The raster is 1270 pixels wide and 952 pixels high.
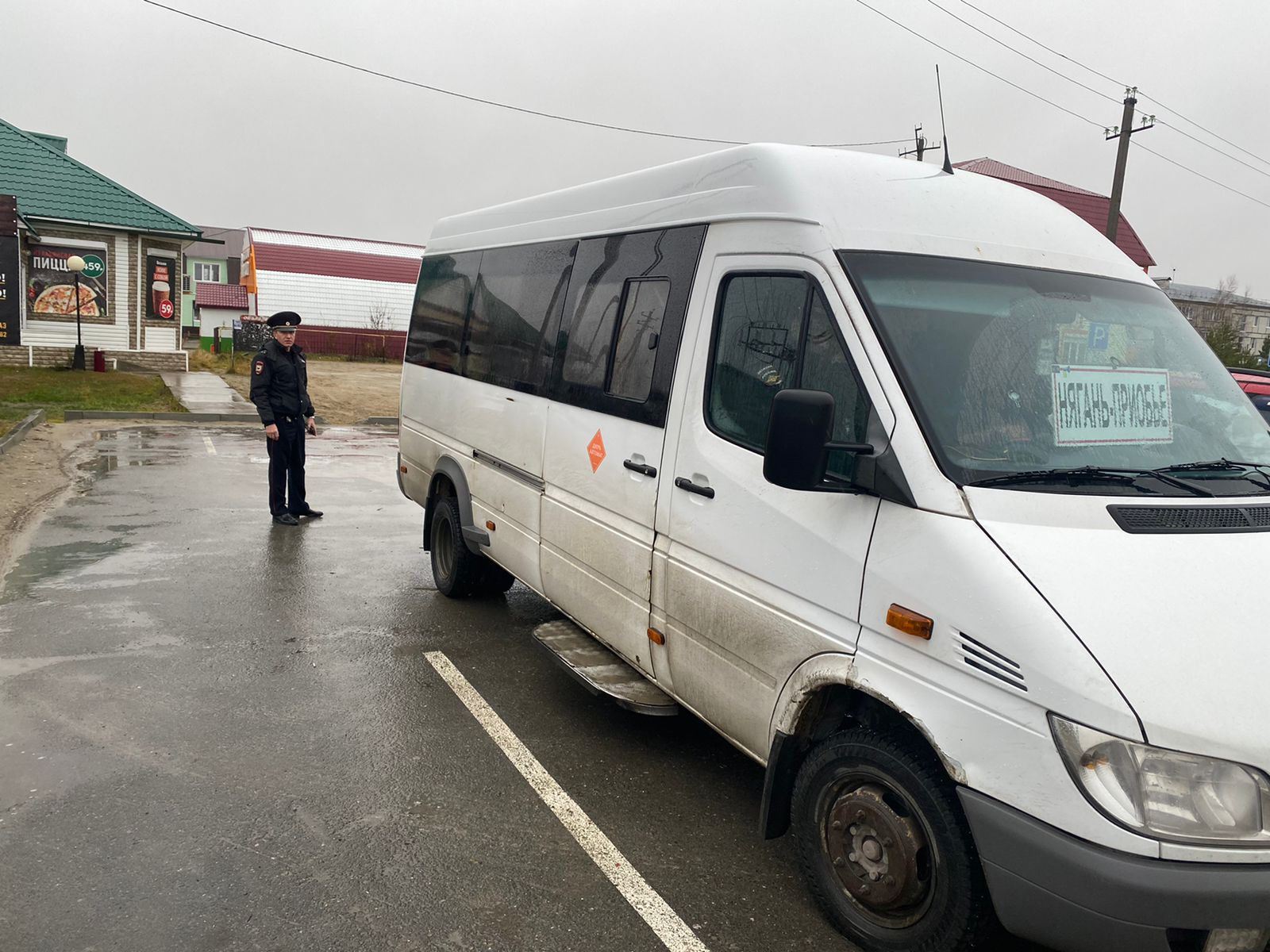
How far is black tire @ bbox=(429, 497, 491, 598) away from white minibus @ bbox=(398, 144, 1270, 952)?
6.55 feet

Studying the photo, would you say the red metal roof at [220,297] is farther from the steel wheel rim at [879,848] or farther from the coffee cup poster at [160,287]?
the steel wheel rim at [879,848]

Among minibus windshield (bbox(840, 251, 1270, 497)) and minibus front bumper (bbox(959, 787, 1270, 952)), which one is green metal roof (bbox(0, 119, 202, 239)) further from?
minibus front bumper (bbox(959, 787, 1270, 952))

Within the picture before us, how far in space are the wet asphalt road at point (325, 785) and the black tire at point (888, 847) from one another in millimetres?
247

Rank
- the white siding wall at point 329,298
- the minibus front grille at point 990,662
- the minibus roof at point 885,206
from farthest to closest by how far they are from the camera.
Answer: the white siding wall at point 329,298 < the minibus roof at point 885,206 < the minibus front grille at point 990,662

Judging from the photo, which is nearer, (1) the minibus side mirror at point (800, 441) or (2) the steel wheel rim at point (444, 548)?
(1) the minibus side mirror at point (800, 441)

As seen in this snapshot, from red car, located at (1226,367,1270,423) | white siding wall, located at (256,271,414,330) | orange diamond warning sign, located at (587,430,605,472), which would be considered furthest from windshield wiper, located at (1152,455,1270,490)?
white siding wall, located at (256,271,414,330)

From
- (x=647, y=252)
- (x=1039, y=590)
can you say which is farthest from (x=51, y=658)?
(x=1039, y=590)

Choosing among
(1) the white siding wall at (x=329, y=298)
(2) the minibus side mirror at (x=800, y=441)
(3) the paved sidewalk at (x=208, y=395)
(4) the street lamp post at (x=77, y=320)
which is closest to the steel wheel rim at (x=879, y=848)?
(2) the minibus side mirror at (x=800, y=441)

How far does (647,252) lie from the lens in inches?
170

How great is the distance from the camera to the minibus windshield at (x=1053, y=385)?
2.85 m

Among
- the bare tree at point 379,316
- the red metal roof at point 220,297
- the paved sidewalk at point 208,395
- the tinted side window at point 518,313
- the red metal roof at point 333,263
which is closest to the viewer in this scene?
the tinted side window at point 518,313

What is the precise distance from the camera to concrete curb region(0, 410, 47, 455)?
40.7 feet

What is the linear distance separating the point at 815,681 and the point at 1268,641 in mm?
1221

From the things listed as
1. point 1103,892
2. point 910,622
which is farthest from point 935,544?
point 1103,892
